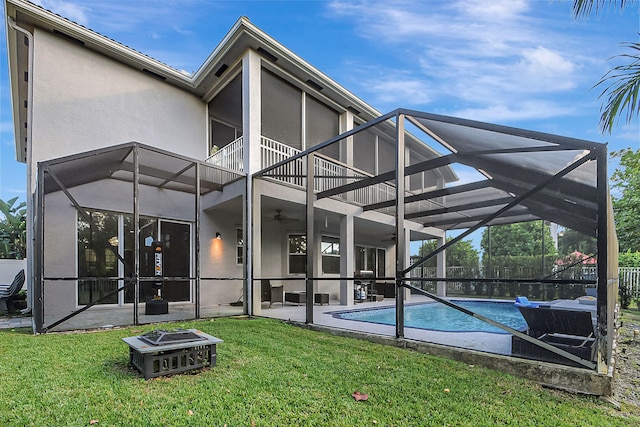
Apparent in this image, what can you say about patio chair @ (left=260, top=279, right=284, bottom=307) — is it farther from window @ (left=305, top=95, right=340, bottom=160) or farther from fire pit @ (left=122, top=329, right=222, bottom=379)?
fire pit @ (left=122, top=329, right=222, bottom=379)

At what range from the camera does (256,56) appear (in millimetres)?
8352

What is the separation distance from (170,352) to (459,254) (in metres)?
18.3

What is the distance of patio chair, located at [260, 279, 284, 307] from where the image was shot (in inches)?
348

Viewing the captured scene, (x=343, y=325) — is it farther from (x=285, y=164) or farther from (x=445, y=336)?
(x=285, y=164)

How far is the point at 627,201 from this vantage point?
14.8 m

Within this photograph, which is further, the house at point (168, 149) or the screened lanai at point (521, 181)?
the house at point (168, 149)

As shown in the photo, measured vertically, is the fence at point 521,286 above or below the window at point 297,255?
below

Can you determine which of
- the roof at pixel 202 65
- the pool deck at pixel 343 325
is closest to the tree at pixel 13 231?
the roof at pixel 202 65

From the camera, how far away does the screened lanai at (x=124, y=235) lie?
6.39 metres

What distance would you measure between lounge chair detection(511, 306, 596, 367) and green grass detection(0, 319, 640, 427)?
434 mm

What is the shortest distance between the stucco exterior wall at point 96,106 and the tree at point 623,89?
30.4 ft

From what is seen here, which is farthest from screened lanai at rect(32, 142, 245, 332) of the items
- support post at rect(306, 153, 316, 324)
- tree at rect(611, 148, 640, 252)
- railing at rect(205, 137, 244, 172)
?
tree at rect(611, 148, 640, 252)

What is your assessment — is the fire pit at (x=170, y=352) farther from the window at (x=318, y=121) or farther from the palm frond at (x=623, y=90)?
the window at (x=318, y=121)

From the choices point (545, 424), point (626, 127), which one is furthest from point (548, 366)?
point (626, 127)
